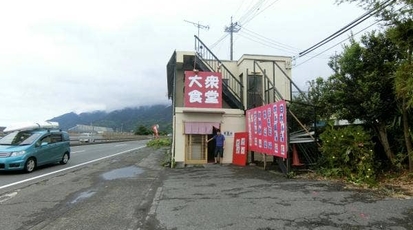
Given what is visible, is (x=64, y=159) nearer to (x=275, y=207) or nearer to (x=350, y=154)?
(x=275, y=207)

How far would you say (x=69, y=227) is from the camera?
6.27 metres

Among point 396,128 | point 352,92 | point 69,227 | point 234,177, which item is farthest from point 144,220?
point 396,128

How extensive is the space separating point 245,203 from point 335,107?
6054 millimetres

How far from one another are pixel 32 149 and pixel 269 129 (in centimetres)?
1000

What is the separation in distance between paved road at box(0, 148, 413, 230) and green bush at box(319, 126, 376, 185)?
1.14 m

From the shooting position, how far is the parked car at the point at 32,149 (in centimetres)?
1373

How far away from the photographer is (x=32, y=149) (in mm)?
14633

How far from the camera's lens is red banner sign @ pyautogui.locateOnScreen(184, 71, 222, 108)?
16.7 meters

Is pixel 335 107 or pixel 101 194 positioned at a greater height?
pixel 335 107

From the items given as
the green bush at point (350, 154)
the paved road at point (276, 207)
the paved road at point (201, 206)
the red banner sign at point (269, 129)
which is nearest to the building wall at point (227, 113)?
the red banner sign at point (269, 129)

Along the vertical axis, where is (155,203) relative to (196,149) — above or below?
below

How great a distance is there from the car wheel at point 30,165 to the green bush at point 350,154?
11.6m

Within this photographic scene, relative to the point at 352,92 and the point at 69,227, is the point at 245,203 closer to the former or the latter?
the point at 69,227

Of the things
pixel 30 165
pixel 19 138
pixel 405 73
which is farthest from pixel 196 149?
pixel 405 73
